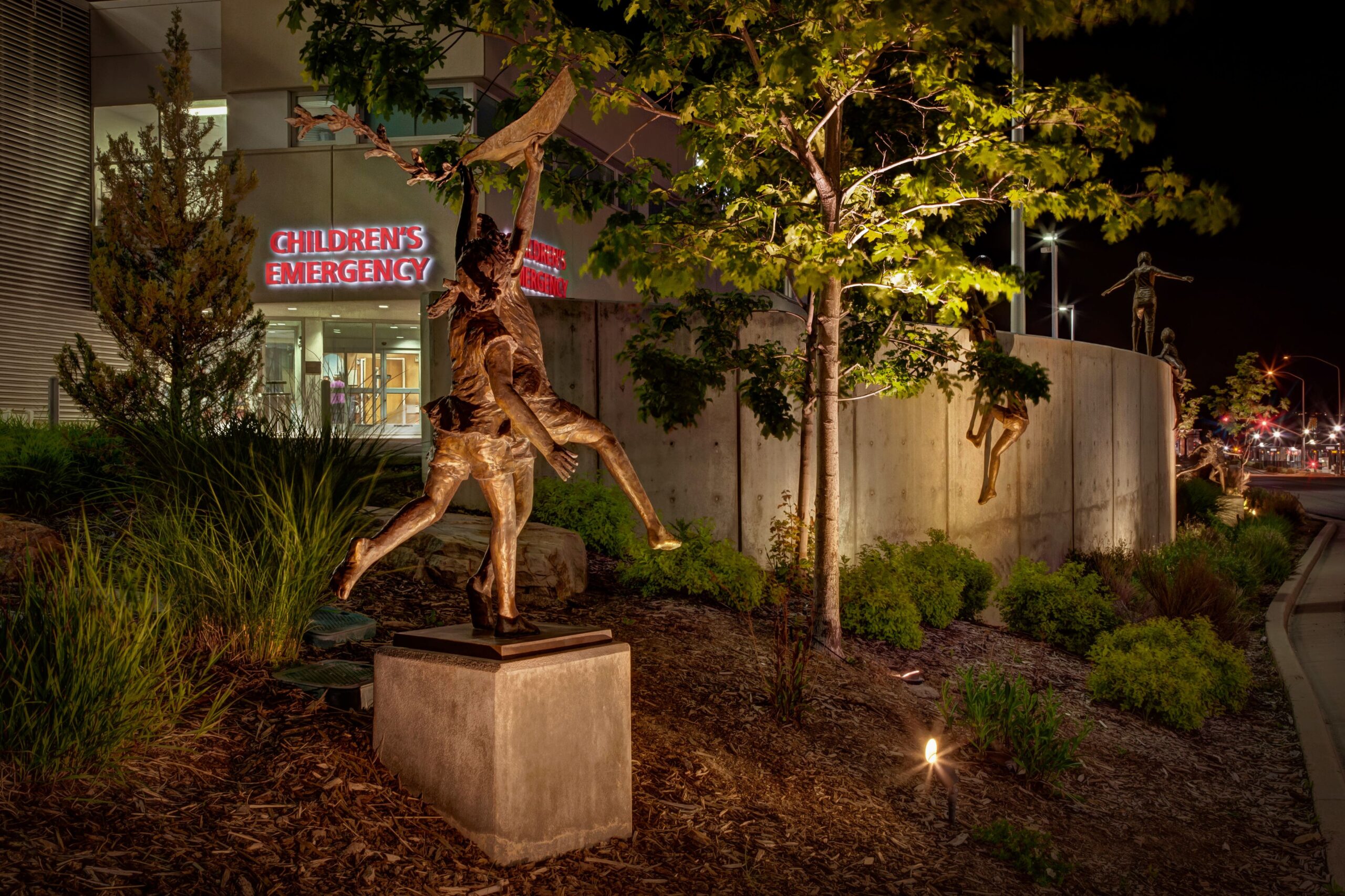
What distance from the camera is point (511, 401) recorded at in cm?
440

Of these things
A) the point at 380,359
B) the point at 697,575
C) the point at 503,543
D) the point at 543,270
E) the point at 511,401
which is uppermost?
the point at 543,270

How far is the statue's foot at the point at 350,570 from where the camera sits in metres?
4.38

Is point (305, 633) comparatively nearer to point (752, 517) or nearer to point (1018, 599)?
point (752, 517)

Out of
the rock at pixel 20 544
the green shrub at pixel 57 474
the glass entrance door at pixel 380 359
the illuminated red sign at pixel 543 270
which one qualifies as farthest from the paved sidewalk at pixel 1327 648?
the glass entrance door at pixel 380 359

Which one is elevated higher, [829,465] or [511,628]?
[829,465]

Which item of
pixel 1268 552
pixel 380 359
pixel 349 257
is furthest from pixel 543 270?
pixel 1268 552

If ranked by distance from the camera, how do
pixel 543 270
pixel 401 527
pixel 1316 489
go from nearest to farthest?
pixel 401 527
pixel 543 270
pixel 1316 489

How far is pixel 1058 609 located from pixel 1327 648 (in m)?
4.07

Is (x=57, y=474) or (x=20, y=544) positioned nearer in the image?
(x=20, y=544)

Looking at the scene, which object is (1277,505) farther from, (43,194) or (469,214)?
(43,194)

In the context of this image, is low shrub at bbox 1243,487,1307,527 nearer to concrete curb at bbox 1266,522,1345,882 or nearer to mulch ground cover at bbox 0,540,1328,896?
concrete curb at bbox 1266,522,1345,882

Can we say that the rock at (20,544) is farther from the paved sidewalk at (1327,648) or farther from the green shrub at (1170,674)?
the green shrub at (1170,674)

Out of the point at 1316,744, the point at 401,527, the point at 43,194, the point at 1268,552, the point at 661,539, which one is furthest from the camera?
the point at 43,194

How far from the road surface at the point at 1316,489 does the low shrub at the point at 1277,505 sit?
2975 millimetres
